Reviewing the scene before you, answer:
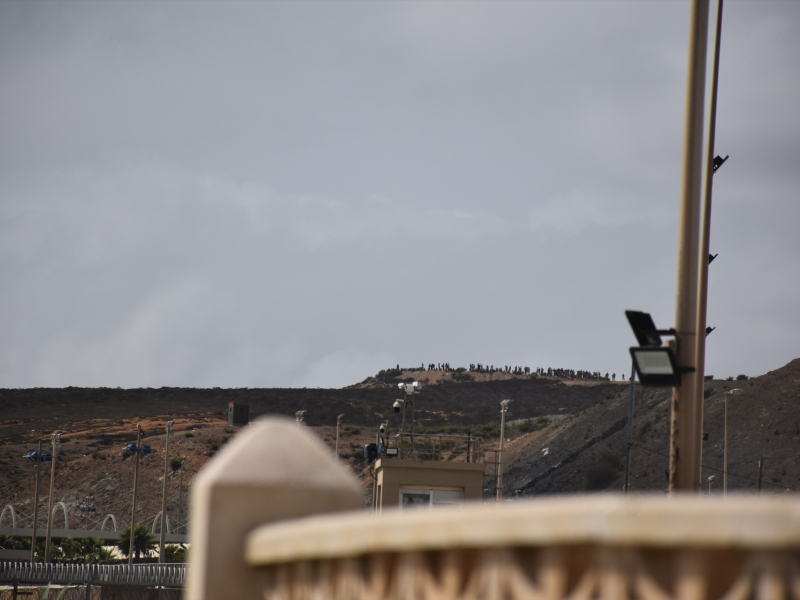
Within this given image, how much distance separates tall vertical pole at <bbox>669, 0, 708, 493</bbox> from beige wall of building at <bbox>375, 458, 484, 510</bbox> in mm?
19635

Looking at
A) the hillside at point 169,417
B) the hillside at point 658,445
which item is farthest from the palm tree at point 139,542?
the hillside at point 658,445

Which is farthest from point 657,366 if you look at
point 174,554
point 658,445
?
point 658,445

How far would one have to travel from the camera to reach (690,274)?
8.66m

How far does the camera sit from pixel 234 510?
536 cm

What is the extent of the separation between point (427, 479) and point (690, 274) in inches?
820

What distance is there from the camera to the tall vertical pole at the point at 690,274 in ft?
27.6

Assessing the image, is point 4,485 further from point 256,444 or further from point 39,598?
point 256,444

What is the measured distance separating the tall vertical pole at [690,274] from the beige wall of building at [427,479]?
19635 millimetres

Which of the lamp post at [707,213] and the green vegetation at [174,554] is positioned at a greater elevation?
the lamp post at [707,213]

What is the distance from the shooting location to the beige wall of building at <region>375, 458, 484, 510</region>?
92.9 ft

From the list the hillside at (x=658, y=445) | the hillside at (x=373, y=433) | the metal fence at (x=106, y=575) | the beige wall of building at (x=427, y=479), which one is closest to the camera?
the beige wall of building at (x=427, y=479)

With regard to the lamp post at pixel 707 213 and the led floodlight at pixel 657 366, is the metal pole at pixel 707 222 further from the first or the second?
the led floodlight at pixel 657 366

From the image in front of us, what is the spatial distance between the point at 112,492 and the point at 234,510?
88.6 meters

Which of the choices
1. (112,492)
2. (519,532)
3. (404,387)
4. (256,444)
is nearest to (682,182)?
(256,444)
